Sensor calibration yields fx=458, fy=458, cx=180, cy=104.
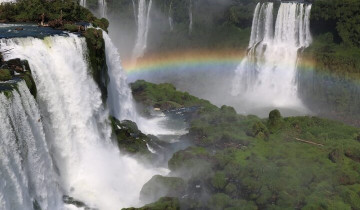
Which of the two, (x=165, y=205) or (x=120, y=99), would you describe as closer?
(x=165, y=205)

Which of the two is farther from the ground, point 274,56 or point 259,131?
point 274,56

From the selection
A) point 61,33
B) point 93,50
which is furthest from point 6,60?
point 93,50

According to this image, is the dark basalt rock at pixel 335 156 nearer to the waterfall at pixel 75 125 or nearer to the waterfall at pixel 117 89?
the waterfall at pixel 75 125

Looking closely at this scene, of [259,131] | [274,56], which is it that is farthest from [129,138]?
[274,56]

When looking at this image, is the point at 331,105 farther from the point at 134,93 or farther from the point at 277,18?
the point at 134,93

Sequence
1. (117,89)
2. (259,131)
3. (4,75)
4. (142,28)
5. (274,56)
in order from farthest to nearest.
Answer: (142,28), (274,56), (117,89), (259,131), (4,75)

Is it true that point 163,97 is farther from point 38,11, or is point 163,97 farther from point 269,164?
point 269,164

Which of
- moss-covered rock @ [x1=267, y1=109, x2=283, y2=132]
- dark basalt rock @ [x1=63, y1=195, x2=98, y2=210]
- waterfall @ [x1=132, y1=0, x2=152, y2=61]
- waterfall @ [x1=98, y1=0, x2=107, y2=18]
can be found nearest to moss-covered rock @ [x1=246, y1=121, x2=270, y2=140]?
moss-covered rock @ [x1=267, y1=109, x2=283, y2=132]
